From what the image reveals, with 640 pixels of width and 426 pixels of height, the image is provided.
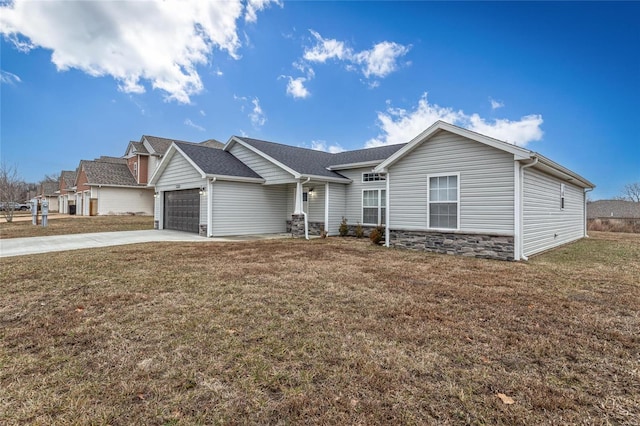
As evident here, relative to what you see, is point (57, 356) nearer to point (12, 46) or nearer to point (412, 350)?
point (412, 350)

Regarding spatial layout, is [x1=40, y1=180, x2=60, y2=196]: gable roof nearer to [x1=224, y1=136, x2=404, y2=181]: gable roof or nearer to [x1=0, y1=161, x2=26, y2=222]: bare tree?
[x1=0, y1=161, x2=26, y2=222]: bare tree

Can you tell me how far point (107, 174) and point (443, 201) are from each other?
29843mm

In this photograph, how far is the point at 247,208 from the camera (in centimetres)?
1477

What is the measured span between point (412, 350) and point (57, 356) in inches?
137

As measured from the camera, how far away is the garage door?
49.8 ft

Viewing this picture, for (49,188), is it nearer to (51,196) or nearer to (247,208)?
(51,196)

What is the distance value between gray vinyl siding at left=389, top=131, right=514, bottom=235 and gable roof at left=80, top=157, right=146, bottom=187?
26.5 metres

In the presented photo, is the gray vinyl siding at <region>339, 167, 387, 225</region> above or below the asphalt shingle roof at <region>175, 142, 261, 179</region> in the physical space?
below

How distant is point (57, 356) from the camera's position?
288 cm

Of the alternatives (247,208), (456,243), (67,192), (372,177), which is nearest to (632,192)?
(372,177)

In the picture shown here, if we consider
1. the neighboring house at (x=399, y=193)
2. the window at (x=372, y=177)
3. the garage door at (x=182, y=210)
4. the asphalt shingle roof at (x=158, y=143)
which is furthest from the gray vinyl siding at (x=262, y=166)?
the asphalt shingle roof at (x=158, y=143)

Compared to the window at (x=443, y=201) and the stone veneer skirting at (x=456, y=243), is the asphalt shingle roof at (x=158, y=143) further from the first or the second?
the window at (x=443, y=201)

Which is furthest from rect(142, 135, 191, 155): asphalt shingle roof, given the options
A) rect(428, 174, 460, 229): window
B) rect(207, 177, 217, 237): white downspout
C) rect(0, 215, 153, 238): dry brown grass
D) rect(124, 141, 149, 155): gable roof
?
rect(428, 174, 460, 229): window

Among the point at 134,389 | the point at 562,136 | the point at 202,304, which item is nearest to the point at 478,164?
the point at 202,304
